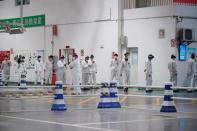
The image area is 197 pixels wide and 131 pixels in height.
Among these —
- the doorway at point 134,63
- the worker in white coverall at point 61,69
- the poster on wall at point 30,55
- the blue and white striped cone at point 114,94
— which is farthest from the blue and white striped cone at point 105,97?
the poster on wall at point 30,55

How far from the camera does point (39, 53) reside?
45031mm

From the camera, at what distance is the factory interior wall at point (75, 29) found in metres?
38.2

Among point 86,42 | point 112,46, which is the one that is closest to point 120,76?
point 112,46

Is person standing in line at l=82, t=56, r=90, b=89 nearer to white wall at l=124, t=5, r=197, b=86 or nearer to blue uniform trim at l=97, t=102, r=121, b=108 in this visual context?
white wall at l=124, t=5, r=197, b=86

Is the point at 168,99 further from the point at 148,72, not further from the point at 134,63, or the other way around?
the point at 134,63

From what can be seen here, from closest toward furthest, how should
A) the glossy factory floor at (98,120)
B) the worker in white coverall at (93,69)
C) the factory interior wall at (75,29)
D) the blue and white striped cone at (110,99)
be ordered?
1. the glossy factory floor at (98,120)
2. the blue and white striped cone at (110,99)
3. the worker in white coverall at (93,69)
4. the factory interior wall at (75,29)

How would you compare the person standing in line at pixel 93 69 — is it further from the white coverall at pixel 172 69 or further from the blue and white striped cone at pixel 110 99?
the blue and white striped cone at pixel 110 99

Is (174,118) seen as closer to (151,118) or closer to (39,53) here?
(151,118)

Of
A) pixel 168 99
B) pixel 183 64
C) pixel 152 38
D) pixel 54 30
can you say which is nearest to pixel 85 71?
pixel 152 38

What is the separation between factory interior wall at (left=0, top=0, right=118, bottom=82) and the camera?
38.2 metres

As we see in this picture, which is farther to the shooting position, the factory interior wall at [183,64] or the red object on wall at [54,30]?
the red object on wall at [54,30]

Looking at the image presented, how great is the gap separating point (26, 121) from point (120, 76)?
68.1ft

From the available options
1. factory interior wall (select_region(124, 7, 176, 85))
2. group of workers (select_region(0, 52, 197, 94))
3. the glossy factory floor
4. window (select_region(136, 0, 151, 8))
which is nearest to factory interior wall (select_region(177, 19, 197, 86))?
group of workers (select_region(0, 52, 197, 94))

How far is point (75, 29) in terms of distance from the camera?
41.2m
